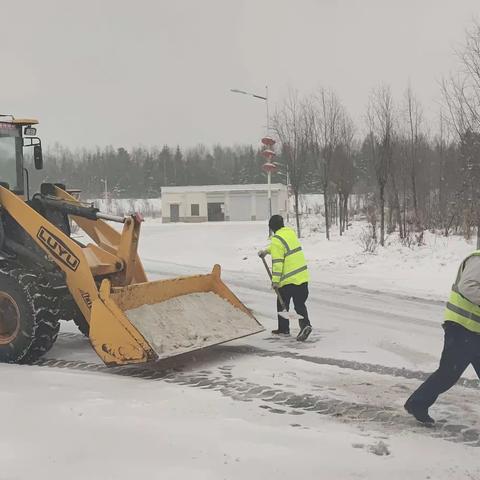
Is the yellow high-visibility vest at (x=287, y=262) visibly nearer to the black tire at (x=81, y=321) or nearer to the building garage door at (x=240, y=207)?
the black tire at (x=81, y=321)

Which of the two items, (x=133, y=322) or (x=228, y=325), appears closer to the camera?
(x=133, y=322)

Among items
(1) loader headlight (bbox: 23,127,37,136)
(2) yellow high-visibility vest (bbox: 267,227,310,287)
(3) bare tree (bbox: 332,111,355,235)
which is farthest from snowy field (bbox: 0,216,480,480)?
(3) bare tree (bbox: 332,111,355,235)

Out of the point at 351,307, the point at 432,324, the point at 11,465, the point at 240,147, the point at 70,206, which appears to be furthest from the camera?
the point at 240,147

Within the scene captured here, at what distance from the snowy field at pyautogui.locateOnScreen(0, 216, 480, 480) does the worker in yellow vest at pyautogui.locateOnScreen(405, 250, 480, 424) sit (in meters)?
0.45

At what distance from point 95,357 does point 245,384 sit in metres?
2.30

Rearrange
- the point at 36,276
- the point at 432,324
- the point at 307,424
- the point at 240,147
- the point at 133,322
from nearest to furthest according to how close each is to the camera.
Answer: the point at 307,424
the point at 133,322
the point at 36,276
the point at 432,324
the point at 240,147

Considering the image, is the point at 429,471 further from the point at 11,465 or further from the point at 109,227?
the point at 109,227

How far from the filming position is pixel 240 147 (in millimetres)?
131250

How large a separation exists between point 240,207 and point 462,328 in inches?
2571

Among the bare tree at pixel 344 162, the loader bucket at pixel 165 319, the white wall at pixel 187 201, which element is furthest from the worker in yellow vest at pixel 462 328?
the white wall at pixel 187 201

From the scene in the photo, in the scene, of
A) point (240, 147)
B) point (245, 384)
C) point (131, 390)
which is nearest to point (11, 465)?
point (131, 390)

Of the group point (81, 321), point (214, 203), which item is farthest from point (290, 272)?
point (214, 203)

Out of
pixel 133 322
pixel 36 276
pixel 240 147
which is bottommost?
pixel 133 322

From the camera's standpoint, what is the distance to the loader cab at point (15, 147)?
27.3 feet
